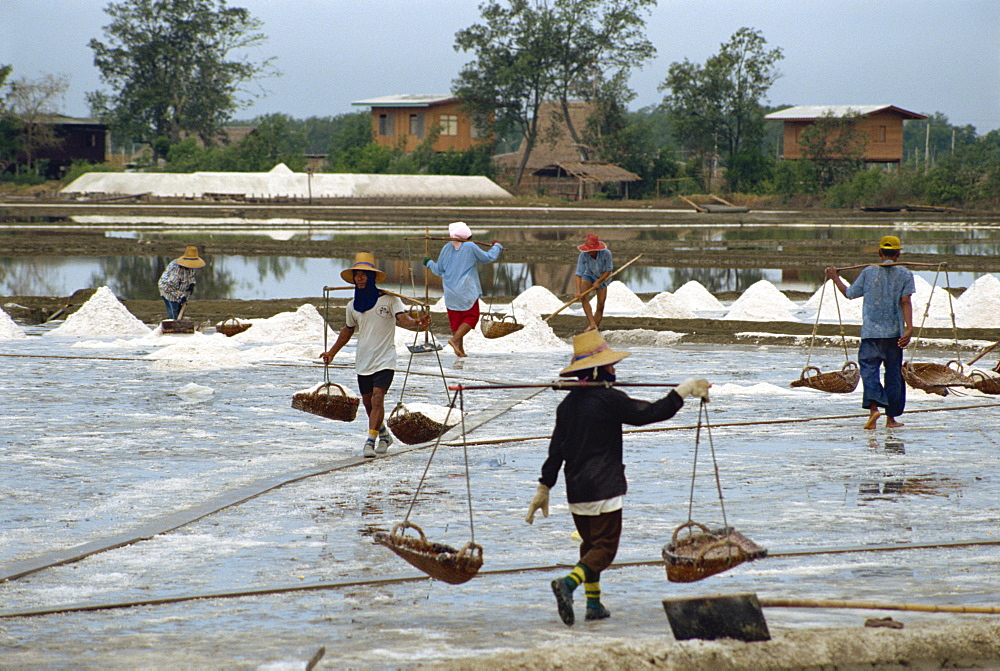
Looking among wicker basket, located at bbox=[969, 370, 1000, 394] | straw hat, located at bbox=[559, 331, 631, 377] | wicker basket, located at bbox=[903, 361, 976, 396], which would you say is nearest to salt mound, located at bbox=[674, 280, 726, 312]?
wicker basket, located at bbox=[903, 361, 976, 396]

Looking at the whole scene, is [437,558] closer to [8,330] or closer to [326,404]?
[326,404]

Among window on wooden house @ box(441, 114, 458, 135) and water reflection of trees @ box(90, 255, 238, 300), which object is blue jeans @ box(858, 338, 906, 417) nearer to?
water reflection of trees @ box(90, 255, 238, 300)

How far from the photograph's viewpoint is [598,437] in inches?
210

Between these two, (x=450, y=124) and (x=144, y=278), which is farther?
(x=450, y=124)

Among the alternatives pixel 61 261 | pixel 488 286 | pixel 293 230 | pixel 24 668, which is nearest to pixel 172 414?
pixel 24 668

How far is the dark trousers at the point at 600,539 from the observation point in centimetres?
525

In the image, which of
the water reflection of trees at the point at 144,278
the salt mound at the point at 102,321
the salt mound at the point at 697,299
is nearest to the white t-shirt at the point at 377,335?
the salt mound at the point at 102,321

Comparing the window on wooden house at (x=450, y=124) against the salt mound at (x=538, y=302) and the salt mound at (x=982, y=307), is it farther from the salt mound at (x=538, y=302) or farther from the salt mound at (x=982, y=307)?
the salt mound at (x=982, y=307)

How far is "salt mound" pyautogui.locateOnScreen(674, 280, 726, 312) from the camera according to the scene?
20234 mm

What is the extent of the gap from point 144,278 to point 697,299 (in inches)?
498

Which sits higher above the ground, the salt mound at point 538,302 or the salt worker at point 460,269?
the salt worker at point 460,269

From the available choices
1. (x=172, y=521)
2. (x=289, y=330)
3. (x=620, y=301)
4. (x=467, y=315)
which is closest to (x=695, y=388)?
(x=172, y=521)

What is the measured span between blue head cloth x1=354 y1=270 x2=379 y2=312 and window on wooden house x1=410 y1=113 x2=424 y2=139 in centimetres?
6871

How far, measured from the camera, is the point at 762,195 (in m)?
66.4
